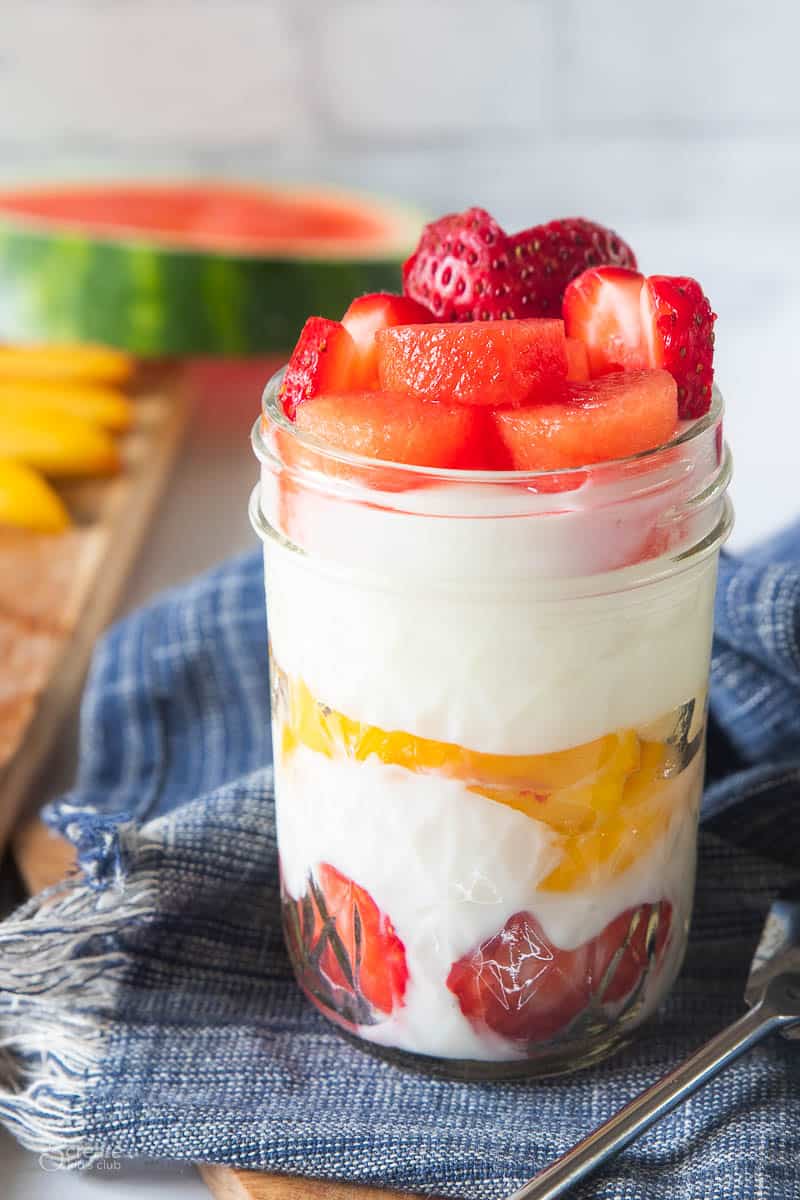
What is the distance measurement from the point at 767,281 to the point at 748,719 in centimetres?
142

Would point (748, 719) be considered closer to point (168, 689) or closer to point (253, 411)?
point (168, 689)

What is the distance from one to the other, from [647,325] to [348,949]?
0.36 metres

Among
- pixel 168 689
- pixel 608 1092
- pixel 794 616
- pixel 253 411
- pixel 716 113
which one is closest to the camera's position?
pixel 608 1092

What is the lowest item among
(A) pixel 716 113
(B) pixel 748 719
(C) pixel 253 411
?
(C) pixel 253 411

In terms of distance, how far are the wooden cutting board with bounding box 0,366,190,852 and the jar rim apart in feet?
1.49

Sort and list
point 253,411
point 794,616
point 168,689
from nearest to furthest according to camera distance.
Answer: point 794,616
point 168,689
point 253,411

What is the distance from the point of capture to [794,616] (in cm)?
91

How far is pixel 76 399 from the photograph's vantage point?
1615mm

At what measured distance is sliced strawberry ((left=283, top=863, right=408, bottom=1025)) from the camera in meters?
0.75

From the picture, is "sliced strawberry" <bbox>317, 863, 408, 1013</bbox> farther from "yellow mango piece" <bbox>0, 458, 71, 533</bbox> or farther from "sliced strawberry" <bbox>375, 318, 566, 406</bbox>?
"yellow mango piece" <bbox>0, 458, 71, 533</bbox>

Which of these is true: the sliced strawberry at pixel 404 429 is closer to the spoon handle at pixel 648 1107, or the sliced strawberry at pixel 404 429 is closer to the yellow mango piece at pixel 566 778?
the yellow mango piece at pixel 566 778

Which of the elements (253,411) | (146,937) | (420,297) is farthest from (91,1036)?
(253,411)

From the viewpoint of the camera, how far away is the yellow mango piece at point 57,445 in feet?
4.76

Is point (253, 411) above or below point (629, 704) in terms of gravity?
below
